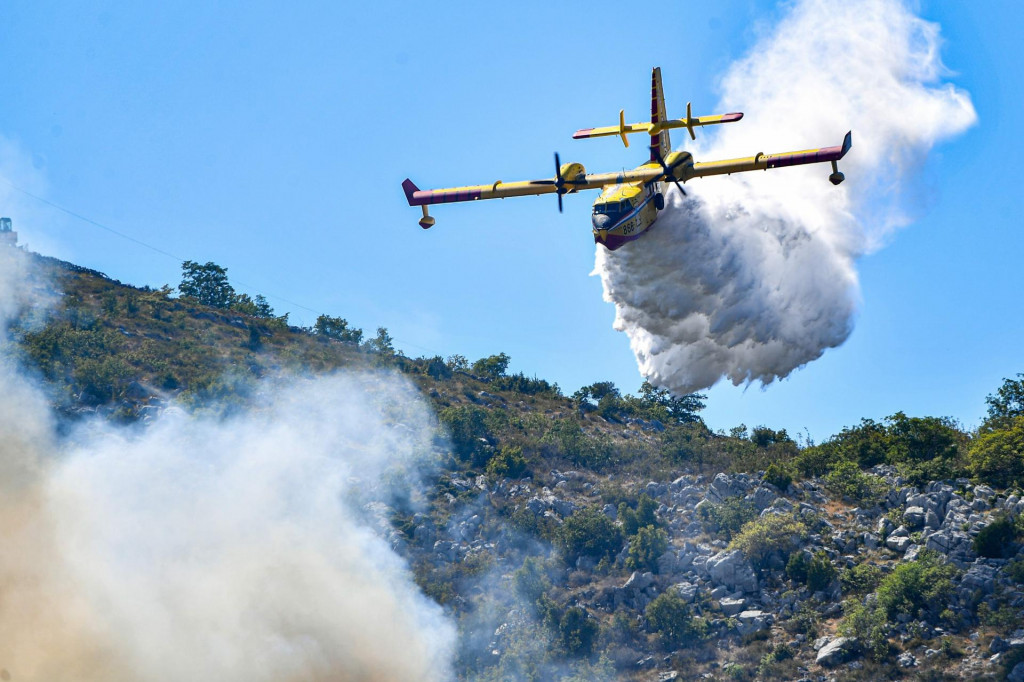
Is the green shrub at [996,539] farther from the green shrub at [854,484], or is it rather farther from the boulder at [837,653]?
the boulder at [837,653]

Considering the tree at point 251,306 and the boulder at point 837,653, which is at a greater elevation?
the tree at point 251,306

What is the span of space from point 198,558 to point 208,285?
46550 millimetres

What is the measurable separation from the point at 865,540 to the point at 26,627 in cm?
3056

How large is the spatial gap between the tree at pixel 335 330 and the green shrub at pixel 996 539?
4447 centimetres

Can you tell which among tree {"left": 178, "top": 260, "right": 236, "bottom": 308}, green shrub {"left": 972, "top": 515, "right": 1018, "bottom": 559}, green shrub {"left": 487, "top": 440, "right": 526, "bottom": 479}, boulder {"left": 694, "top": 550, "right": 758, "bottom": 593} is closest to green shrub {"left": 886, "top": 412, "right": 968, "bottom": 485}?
green shrub {"left": 972, "top": 515, "right": 1018, "bottom": 559}

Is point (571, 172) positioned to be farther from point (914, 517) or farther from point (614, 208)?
point (914, 517)

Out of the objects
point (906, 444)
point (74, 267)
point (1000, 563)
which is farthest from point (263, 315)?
point (1000, 563)

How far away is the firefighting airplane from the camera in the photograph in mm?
40031

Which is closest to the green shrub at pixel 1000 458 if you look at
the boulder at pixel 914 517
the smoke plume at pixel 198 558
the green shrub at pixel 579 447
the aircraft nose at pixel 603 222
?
the boulder at pixel 914 517

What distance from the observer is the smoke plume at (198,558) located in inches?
1558

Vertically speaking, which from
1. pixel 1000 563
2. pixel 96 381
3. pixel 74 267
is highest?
pixel 74 267

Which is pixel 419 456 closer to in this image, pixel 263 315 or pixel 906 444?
pixel 906 444

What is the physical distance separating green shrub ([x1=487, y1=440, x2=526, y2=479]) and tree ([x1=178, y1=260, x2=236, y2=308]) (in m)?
38.2

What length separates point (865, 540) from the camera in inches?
1729
